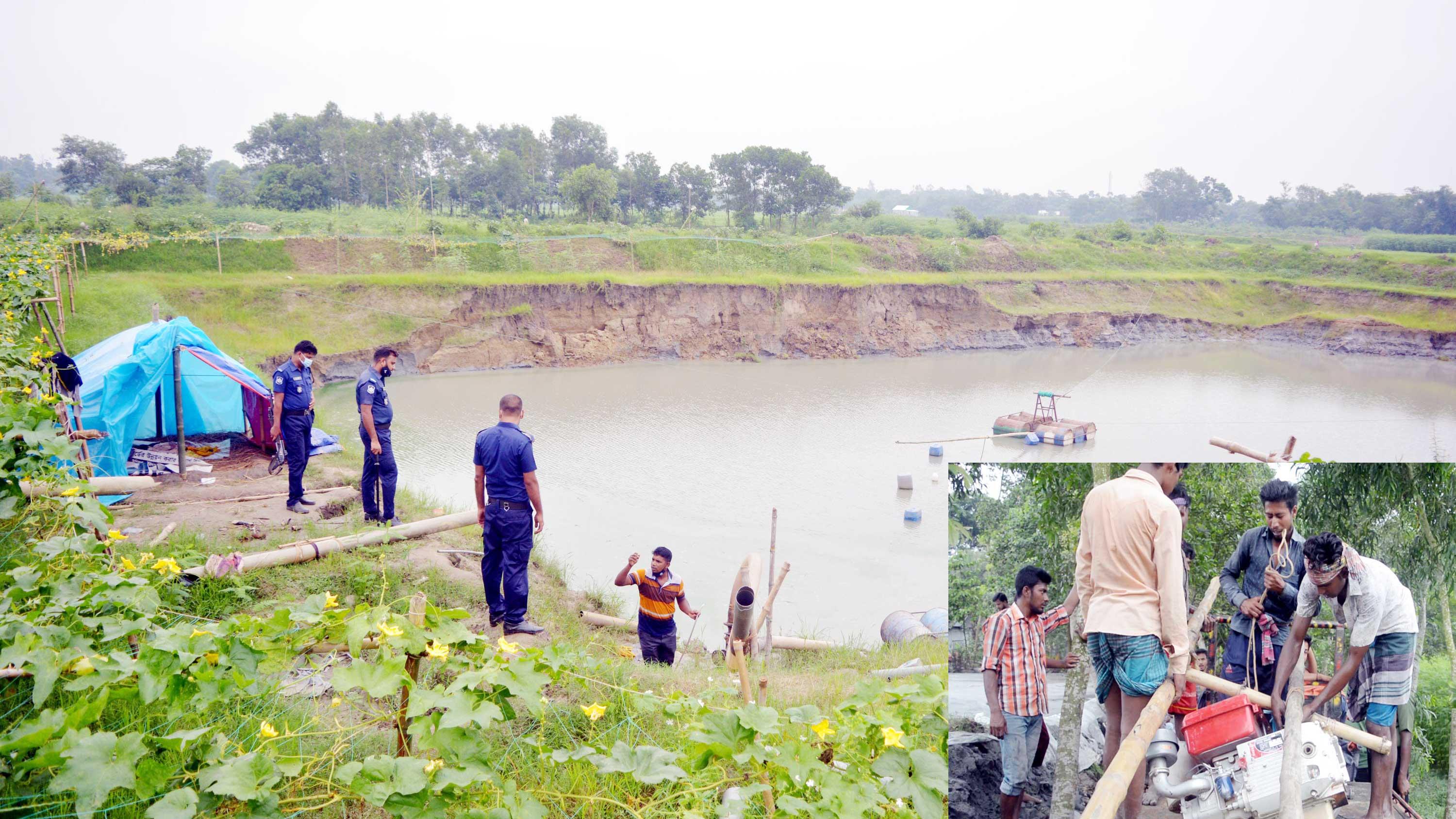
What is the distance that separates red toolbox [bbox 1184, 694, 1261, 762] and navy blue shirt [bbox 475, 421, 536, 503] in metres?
3.76

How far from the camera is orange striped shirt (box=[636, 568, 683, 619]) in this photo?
17.1ft

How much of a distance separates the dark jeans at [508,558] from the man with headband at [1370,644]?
4.04 meters

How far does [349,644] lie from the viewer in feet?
7.63

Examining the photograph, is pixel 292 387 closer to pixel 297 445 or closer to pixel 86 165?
pixel 297 445

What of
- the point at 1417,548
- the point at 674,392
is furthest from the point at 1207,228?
the point at 1417,548

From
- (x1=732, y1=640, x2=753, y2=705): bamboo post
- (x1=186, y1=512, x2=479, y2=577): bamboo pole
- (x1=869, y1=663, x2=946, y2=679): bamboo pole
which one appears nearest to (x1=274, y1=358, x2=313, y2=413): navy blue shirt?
(x1=186, y1=512, x2=479, y2=577): bamboo pole

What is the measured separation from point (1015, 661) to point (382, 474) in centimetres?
582


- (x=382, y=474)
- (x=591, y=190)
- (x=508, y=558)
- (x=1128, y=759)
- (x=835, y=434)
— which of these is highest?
(x=591, y=190)

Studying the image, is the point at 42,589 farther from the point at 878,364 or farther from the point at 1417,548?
the point at 878,364

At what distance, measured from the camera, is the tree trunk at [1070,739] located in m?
1.91

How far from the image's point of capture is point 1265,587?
1.93 metres

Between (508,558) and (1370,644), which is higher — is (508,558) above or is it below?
below

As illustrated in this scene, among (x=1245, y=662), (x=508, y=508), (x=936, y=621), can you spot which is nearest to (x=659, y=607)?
(x=508, y=508)

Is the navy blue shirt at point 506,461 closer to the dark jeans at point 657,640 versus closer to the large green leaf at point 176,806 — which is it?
the dark jeans at point 657,640
